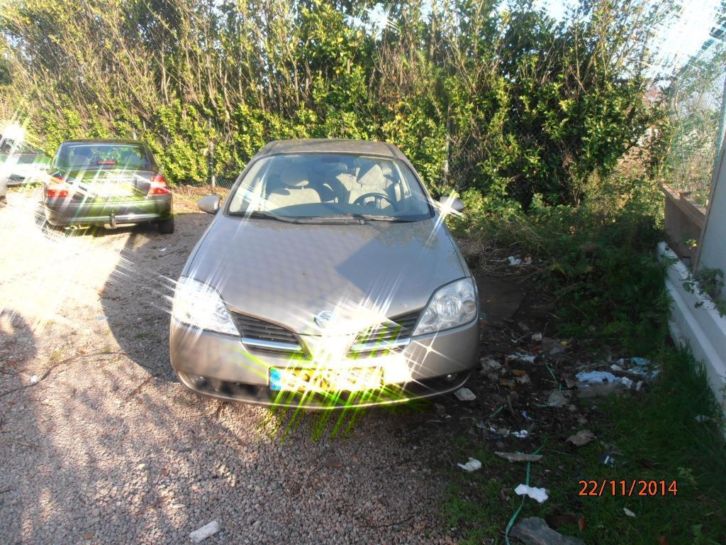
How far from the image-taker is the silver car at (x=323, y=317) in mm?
2506

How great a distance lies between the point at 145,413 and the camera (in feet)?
9.87

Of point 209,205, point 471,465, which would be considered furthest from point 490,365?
point 209,205

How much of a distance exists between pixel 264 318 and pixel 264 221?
117 cm

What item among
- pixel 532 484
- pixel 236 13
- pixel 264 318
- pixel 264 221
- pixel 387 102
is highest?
pixel 236 13

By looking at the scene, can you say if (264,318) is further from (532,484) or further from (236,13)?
(236,13)

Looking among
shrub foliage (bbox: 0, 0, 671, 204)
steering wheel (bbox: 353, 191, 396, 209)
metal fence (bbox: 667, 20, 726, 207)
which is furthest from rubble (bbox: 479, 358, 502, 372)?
shrub foliage (bbox: 0, 0, 671, 204)

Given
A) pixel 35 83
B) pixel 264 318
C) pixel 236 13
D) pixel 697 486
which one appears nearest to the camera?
pixel 697 486

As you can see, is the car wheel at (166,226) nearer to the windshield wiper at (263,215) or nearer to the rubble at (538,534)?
the windshield wiper at (263,215)

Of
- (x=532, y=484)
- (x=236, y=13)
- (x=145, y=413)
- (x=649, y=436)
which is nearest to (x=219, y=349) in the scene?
(x=145, y=413)

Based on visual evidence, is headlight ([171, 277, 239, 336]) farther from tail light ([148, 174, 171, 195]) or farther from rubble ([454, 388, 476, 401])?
tail light ([148, 174, 171, 195])

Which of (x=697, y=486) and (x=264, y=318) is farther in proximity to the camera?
(x=264, y=318)

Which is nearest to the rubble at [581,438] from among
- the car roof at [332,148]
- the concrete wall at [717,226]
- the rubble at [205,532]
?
the concrete wall at [717,226]

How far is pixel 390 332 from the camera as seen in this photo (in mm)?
2580
